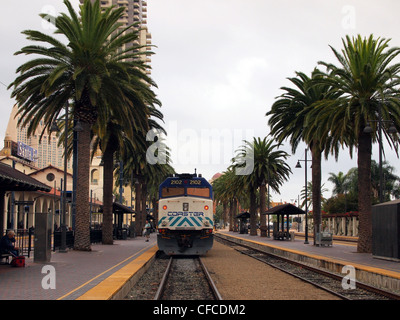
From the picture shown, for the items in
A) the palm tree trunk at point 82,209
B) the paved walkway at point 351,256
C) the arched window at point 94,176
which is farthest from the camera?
the arched window at point 94,176

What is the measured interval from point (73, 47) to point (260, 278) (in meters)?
15.6

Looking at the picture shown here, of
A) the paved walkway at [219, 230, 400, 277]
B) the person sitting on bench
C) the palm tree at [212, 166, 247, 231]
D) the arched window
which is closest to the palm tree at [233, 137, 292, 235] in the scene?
the palm tree at [212, 166, 247, 231]

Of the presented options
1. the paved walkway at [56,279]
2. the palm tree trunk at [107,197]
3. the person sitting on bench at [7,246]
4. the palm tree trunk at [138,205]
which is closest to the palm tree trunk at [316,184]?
the palm tree trunk at [107,197]

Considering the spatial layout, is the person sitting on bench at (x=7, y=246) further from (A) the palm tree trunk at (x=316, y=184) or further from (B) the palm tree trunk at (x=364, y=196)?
(A) the palm tree trunk at (x=316, y=184)

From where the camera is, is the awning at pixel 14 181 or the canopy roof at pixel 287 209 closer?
the awning at pixel 14 181

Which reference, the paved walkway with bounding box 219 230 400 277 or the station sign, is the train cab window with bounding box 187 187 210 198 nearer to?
the paved walkway with bounding box 219 230 400 277

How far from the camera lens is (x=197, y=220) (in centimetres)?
2520

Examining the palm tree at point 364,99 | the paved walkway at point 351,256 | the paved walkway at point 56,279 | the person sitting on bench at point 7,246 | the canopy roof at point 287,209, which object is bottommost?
the paved walkway at point 351,256

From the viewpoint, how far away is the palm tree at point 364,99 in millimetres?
26656

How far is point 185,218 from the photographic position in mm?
25156
